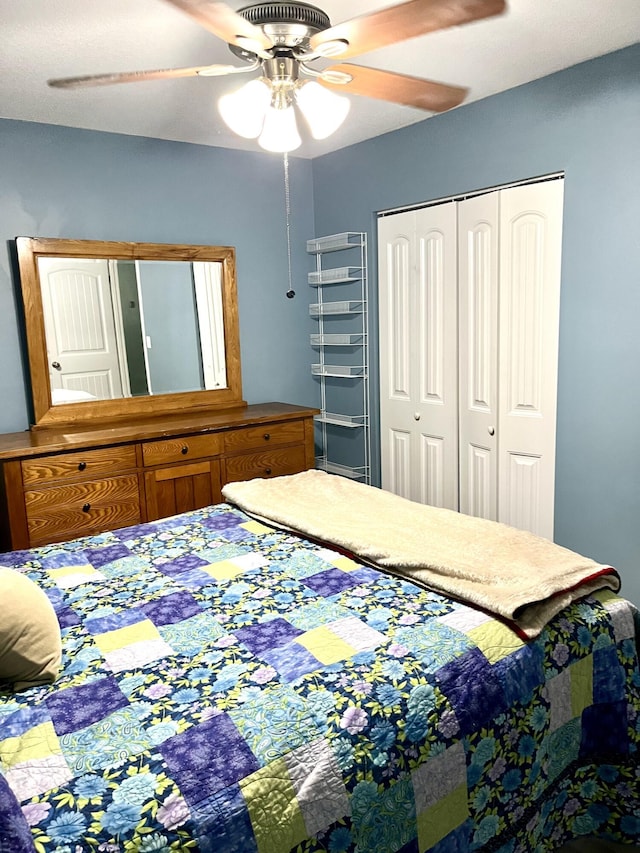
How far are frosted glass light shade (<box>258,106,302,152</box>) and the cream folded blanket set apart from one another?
125cm

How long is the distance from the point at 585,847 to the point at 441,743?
85cm

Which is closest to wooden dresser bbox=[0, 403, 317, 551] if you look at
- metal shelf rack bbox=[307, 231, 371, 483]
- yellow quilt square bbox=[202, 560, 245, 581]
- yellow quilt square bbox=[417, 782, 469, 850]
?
metal shelf rack bbox=[307, 231, 371, 483]

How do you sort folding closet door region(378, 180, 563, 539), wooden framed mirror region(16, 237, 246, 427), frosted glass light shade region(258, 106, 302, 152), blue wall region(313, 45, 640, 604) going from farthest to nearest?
wooden framed mirror region(16, 237, 246, 427), folding closet door region(378, 180, 563, 539), blue wall region(313, 45, 640, 604), frosted glass light shade region(258, 106, 302, 152)

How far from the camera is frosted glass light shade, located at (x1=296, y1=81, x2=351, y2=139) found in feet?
6.46

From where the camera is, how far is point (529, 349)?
3016mm

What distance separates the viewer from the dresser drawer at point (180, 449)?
10.3 ft

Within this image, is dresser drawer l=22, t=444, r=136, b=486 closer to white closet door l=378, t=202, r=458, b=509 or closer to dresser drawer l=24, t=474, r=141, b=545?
dresser drawer l=24, t=474, r=141, b=545

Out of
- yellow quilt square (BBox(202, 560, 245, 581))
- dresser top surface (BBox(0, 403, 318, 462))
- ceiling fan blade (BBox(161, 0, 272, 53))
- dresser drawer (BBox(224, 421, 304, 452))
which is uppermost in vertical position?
ceiling fan blade (BBox(161, 0, 272, 53))

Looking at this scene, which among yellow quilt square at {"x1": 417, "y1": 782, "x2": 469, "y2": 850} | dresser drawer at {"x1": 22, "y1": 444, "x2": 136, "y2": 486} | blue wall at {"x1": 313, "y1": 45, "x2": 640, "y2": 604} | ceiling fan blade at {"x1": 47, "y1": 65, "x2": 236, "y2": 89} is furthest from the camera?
dresser drawer at {"x1": 22, "y1": 444, "x2": 136, "y2": 486}

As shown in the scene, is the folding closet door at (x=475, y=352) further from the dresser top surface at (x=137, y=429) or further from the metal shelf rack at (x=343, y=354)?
the dresser top surface at (x=137, y=429)

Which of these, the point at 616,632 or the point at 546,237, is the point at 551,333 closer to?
the point at 546,237

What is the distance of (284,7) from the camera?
1.76 meters

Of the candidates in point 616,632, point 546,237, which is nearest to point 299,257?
point 546,237

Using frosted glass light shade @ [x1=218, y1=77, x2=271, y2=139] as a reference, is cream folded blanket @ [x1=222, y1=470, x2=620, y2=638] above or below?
below
